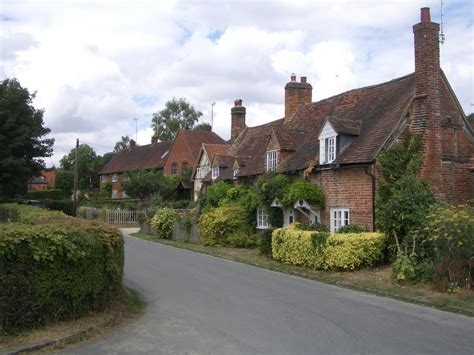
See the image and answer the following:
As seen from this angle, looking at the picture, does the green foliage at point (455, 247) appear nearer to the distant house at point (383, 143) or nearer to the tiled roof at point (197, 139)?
the distant house at point (383, 143)

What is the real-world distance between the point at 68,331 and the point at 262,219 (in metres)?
19.2

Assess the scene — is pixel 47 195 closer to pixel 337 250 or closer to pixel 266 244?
pixel 266 244

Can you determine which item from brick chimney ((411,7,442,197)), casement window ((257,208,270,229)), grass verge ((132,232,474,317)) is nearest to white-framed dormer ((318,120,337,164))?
brick chimney ((411,7,442,197))

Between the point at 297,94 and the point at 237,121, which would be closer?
the point at 297,94

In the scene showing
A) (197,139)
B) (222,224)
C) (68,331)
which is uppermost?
(197,139)

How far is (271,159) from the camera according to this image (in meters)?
27.3

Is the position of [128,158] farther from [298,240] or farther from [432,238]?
[432,238]

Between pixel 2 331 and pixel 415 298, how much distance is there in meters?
9.07

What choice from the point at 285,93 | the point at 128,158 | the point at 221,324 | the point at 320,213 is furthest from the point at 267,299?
the point at 128,158

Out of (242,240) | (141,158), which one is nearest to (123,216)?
(242,240)

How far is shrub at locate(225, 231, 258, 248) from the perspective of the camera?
26156 mm

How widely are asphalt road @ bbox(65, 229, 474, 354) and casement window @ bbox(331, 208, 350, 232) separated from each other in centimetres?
591

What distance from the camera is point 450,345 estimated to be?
8133 millimetres

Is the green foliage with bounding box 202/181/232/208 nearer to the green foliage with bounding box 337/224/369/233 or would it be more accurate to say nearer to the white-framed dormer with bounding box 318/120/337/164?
the white-framed dormer with bounding box 318/120/337/164
